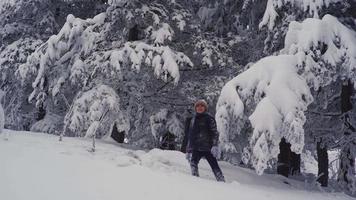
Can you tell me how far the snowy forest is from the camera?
830cm

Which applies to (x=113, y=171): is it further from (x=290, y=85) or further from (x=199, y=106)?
(x=290, y=85)

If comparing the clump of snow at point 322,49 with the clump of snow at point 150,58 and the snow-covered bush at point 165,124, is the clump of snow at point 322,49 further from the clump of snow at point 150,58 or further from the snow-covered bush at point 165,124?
the snow-covered bush at point 165,124

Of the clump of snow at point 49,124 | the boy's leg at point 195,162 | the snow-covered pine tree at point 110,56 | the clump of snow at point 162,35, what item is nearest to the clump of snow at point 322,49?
the boy's leg at point 195,162

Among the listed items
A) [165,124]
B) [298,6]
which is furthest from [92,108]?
[298,6]

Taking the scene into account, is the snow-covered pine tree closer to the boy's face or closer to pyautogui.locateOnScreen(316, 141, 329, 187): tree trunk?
the boy's face

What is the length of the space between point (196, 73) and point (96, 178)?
7.75 metres

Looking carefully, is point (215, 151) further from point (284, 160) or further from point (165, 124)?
point (165, 124)

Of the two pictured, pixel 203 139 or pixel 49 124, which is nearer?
pixel 203 139

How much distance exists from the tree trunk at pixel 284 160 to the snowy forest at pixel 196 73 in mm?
35

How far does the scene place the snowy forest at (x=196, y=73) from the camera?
8297 mm

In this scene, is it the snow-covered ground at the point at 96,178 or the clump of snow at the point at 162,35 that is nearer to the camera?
the snow-covered ground at the point at 96,178

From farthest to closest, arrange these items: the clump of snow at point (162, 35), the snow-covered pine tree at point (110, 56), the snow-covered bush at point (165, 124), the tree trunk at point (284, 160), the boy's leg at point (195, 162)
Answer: the snow-covered bush at point (165, 124) < the tree trunk at point (284, 160) < the clump of snow at point (162, 35) < the snow-covered pine tree at point (110, 56) < the boy's leg at point (195, 162)

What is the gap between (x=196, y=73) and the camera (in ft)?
45.2

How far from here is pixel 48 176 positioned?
6.27 metres
